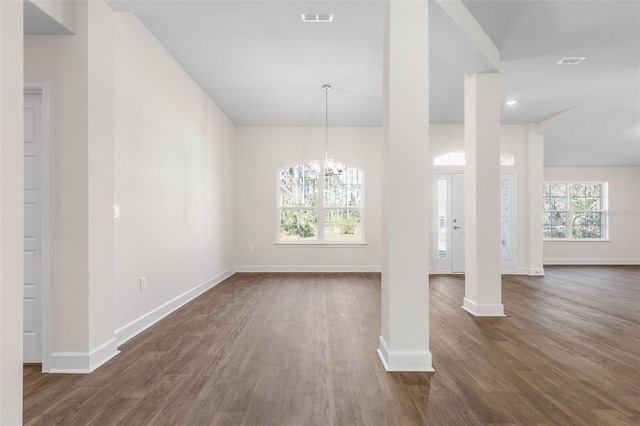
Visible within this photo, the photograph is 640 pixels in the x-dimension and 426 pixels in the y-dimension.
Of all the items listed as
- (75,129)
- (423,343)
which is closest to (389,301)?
(423,343)

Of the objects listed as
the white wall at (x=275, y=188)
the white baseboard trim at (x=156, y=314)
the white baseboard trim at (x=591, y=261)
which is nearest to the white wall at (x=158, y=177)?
the white baseboard trim at (x=156, y=314)

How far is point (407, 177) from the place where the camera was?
262 centimetres

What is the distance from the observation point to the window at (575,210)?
8648mm

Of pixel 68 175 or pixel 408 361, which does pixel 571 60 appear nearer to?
pixel 408 361

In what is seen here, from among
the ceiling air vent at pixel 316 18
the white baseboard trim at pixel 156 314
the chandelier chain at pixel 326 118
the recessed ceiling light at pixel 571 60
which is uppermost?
the recessed ceiling light at pixel 571 60

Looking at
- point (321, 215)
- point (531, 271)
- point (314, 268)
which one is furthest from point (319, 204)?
point (531, 271)

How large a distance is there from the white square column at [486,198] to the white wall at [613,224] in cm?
554

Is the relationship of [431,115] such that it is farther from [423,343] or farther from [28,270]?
[28,270]

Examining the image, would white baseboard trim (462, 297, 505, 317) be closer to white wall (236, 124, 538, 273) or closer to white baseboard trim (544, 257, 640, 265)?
white wall (236, 124, 538, 273)

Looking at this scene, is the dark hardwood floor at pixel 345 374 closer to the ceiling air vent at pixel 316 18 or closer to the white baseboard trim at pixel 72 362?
the white baseboard trim at pixel 72 362

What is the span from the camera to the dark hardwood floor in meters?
1.98

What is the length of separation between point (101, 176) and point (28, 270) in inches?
34.3

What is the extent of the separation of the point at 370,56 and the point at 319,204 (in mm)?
3695

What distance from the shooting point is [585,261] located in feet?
A: 28.0
